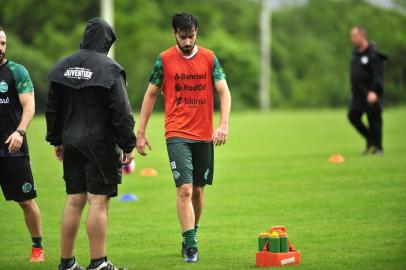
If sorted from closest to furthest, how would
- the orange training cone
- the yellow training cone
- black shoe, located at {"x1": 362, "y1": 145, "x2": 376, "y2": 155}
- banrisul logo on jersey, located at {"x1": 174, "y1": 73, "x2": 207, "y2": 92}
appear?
banrisul logo on jersey, located at {"x1": 174, "y1": 73, "x2": 207, "y2": 92}, the yellow training cone, the orange training cone, black shoe, located at {"x1": 362, "y1": 145, "x2": 376, "y2": 155}

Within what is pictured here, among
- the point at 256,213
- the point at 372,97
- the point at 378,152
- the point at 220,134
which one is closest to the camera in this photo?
the point at 220,134

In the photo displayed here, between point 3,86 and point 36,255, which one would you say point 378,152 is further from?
point 3,86

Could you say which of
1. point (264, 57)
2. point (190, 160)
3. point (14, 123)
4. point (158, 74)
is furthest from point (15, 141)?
point (264, 57)

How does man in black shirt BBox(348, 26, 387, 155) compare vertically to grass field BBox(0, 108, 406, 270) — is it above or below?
above

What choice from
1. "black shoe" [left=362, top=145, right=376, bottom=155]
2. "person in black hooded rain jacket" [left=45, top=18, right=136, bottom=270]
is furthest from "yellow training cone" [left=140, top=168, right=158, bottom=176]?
"person in black hooded rain jacket" [left=45, top=18, right=136, bottom=270]

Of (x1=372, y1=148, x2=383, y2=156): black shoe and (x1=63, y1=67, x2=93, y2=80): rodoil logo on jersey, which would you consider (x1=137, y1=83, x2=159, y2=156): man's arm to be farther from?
(x1=372, y1=148, x2=383, y2=156): black shoe

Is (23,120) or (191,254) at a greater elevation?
(23,120)

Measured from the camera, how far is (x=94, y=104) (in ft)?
27.0

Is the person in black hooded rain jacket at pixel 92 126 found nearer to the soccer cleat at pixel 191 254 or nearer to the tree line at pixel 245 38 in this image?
the soccer cleat at pixel 191 254

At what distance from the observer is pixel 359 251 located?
31.7ft

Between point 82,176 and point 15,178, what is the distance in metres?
1.21

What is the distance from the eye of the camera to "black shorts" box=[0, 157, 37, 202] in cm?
927

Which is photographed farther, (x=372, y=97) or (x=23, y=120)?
(x=372, y=97)

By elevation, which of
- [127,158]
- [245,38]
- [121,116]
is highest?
[245,38]
